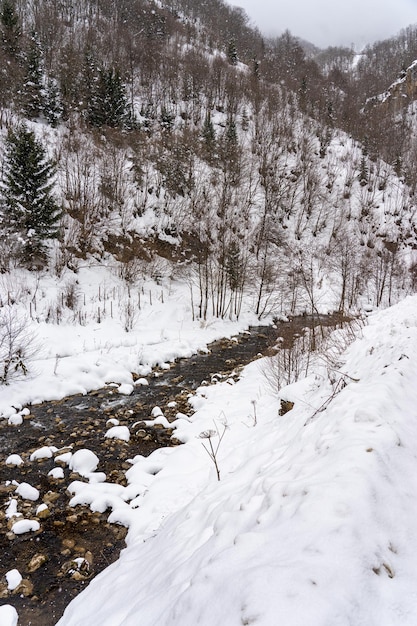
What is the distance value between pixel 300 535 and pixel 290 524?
0.49ft

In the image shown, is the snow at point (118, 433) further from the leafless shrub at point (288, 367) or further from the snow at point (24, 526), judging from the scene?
the leafless shrub at point (288, 367)

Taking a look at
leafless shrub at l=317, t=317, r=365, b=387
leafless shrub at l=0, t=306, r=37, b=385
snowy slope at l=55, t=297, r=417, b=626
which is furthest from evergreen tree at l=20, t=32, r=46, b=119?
snowy slope at l=55, t=297, r=417, b=626

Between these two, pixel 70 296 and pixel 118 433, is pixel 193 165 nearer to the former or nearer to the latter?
pixel 70 296

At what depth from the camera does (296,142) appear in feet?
115

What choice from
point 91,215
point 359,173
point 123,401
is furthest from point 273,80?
point 123,401

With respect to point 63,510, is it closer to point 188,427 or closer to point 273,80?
point 188,427

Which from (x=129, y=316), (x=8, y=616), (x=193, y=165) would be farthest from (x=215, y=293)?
(x=8, y=616)

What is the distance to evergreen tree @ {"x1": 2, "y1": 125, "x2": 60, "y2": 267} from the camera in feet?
51.4

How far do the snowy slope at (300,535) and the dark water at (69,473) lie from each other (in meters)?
0.40

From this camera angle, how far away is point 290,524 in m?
2.19

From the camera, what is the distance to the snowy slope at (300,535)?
1659 mm

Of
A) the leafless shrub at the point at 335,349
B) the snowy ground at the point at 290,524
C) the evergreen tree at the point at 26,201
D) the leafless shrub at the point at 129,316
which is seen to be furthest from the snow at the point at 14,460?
the evergreen tree at the point at 26,201

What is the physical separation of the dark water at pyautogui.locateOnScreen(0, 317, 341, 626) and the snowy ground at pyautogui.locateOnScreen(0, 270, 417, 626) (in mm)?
286

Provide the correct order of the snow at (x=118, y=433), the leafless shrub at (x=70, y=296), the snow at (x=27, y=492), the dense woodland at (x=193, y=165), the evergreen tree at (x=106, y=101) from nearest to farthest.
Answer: the snow at (x=27, y=492) → the snow at (x=118, y=433) → the leafless shrub at (x=70, y=296) → the dense woodland at (x=193, y=165) → the evergreen tree at (x=106, y=101)
